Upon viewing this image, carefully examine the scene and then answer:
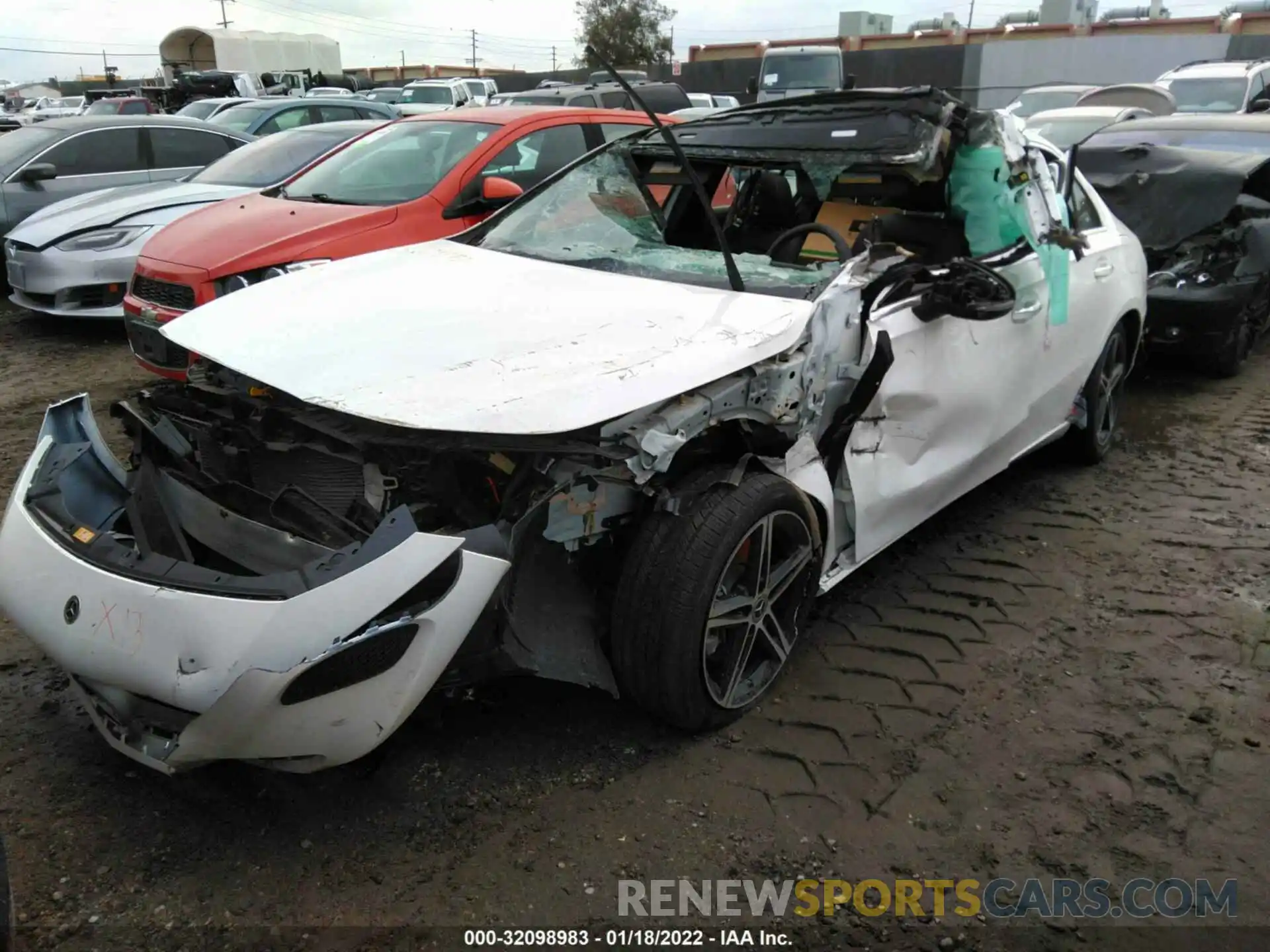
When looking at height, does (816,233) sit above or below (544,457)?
above

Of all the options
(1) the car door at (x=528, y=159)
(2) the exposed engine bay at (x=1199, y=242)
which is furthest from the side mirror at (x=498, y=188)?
(2) the exposed engine bay at (x=1199, y=242)

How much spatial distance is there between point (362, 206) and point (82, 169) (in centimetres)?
469

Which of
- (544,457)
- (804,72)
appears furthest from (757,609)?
(804,72)

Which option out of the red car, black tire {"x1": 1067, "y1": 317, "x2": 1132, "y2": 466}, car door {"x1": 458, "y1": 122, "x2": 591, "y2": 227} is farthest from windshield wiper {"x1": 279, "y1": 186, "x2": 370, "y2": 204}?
black tire {"x1": 1067, "y1": 317, "x2": 1132, "y2": 466}

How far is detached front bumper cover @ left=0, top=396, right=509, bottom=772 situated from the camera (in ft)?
6.77

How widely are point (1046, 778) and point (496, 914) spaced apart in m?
1.54

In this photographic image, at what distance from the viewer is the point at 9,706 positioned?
293cm

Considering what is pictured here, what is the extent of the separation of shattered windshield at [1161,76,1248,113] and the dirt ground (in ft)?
41.0

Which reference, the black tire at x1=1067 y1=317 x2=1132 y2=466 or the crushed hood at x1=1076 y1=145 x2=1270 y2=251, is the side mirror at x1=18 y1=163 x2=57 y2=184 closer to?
the crushed hood at x1=1076 y1=145 x2=1270 y2=251

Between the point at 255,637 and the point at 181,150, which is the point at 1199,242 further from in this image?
the point at 181,150

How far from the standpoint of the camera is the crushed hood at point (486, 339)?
2.38 meters

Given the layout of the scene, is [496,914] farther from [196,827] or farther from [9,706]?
[9,706]

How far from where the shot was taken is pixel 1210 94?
1369 cm

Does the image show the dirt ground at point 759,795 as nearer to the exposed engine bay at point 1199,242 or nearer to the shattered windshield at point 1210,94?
the exposed engine bay at point 1199,242
